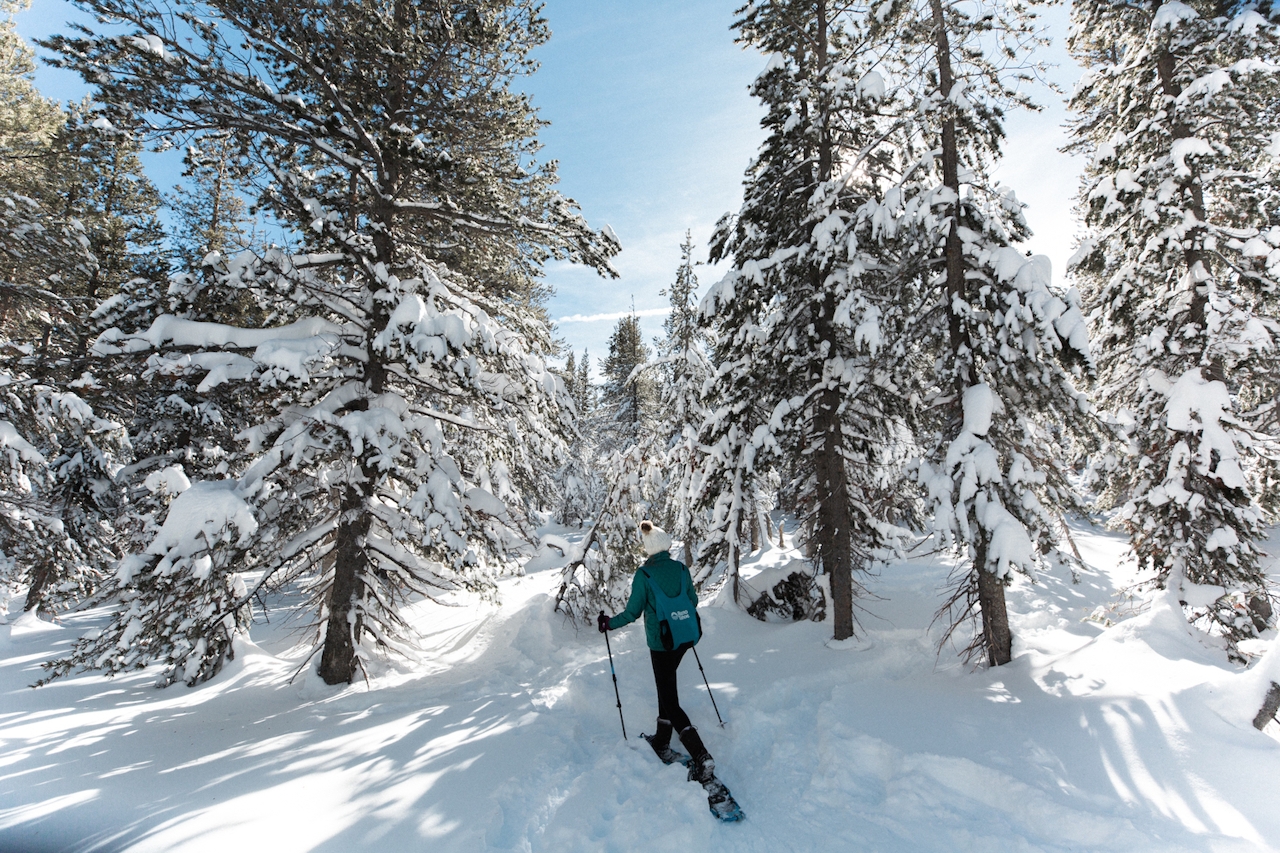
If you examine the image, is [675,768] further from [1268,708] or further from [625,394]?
[625,394]

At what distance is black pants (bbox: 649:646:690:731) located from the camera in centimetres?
518

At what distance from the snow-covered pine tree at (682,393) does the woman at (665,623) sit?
23.5 feet

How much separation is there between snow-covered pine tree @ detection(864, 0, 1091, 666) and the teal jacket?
137 inches

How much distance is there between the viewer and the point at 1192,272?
923 centimetres

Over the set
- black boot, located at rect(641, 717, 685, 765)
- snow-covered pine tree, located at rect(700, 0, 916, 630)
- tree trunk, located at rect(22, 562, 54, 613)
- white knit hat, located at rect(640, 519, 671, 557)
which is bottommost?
black boot, located at rect(641, 717, 685, 765)

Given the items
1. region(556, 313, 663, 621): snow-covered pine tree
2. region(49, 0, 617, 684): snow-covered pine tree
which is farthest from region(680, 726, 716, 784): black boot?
region(556, 313, 663, 621): snow-covered pine tree

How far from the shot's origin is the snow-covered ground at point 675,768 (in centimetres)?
370

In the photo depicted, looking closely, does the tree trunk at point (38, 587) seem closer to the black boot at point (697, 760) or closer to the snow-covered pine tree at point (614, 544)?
the snow-covered pine tree at point (614, 544)

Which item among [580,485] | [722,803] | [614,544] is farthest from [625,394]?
[722,803]

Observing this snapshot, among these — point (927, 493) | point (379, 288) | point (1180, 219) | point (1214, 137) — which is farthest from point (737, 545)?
point (1214, 137)

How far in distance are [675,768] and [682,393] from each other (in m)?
12.6

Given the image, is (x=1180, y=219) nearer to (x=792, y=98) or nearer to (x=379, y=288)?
(x=792, y=98)

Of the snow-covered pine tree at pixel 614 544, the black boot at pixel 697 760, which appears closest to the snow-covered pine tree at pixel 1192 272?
the black boot at pixel 697 760

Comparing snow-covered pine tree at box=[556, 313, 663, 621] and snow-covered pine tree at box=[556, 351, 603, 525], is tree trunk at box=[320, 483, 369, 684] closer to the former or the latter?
snow-covered pine tree at box=[556, 313, 663, 621]
